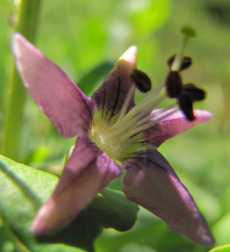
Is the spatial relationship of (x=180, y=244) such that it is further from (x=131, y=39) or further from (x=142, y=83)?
(x=131, y=39)

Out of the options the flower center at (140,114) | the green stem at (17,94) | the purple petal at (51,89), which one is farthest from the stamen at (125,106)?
the green stem at (17,94)

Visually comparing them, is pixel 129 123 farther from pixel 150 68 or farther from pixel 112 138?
pixel 150 68

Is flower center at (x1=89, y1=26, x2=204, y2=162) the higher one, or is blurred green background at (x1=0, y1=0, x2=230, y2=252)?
flower center at (x1=89, y1=26, x2=204, y2=162)

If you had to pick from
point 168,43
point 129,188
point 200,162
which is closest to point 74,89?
point 129,188

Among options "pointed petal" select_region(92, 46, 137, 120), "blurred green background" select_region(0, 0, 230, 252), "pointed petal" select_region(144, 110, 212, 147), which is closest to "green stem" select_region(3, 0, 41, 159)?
"blurred green background" select_region(0, 0, 230, 252)

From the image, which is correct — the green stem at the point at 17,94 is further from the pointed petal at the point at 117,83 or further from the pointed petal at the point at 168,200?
the pointed petal at the point at 168,200

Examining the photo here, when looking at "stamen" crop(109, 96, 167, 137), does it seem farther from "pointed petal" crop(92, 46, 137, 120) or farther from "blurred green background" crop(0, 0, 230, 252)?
"blurred green background" crop(0, 0, 230, 252)

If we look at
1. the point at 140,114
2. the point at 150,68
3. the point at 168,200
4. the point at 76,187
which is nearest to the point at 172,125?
the point at 140,114
